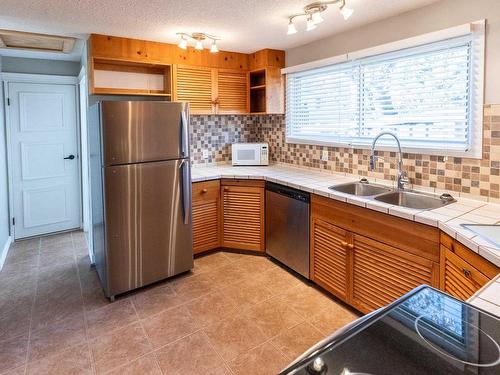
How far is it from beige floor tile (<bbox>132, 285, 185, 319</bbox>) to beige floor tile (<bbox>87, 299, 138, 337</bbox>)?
0.06 meters

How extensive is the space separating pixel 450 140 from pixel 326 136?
120cm

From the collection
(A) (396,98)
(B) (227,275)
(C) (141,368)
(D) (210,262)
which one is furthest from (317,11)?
(C) (141,368)

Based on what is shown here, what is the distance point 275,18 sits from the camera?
104 inches

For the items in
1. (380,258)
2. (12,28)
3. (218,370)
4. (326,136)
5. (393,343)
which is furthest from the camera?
(326,136)

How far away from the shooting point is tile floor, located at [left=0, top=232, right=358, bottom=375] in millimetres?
2016

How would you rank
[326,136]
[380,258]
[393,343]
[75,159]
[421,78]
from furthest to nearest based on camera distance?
1. [75,159]
2. [326,136]
3. [421,78]
4. [380,258]
5. [393,343]

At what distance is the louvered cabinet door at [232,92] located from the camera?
3760 millimetres

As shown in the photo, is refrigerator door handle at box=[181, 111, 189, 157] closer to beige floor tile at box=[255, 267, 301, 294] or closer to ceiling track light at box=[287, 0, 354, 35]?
ceiling track light at box=[287, 0, 354, 35]

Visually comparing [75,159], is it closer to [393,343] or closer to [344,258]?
[344,258]

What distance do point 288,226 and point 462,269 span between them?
1.59m

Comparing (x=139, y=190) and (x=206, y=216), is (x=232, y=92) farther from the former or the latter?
(x=139, y=190)

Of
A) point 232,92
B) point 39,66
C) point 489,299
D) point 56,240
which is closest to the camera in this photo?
point 489,299

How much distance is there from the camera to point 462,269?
1.63 meters

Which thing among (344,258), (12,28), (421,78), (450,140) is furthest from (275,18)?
(12,28)
